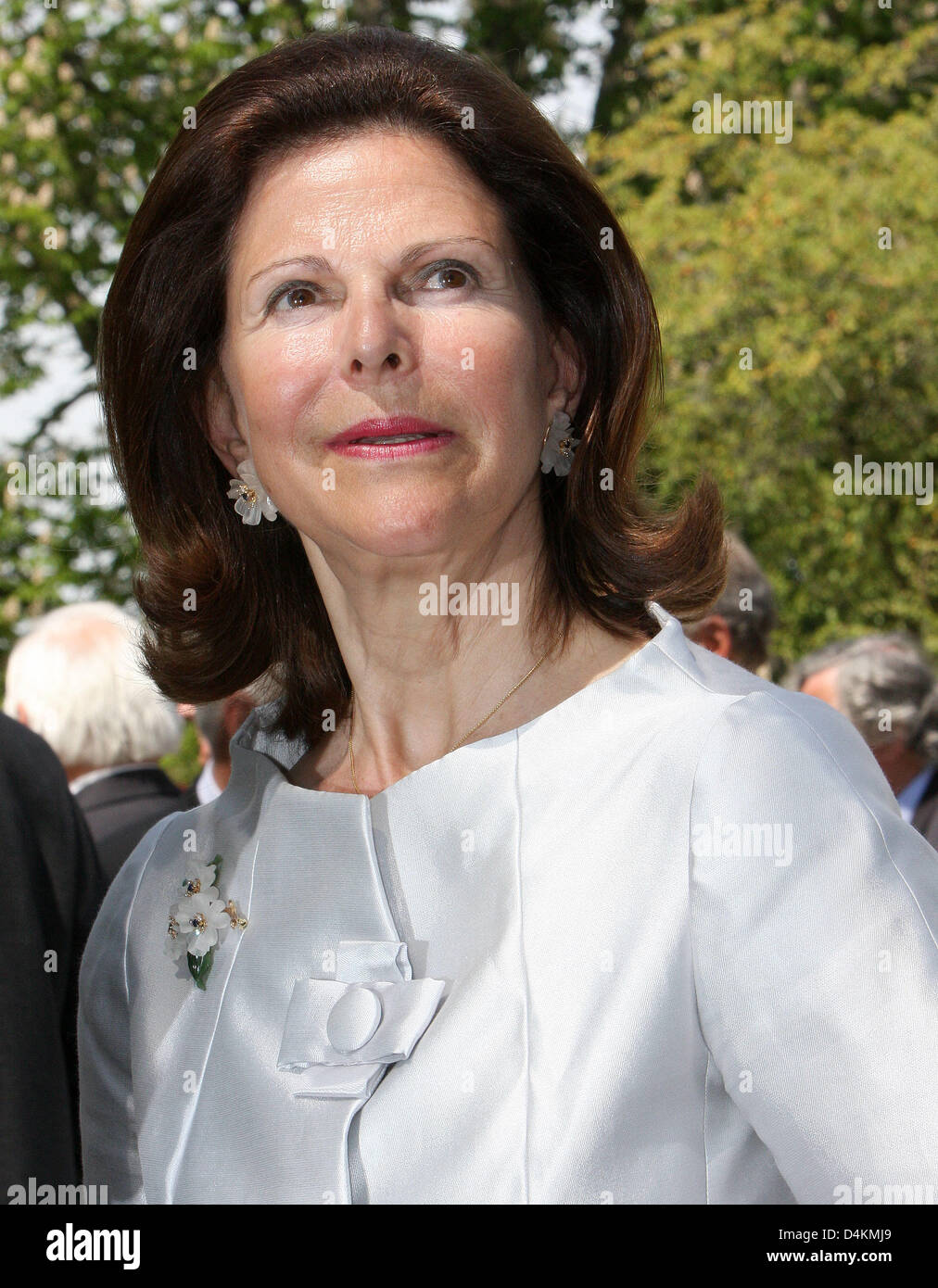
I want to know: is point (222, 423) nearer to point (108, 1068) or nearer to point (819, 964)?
point (108, 1068)

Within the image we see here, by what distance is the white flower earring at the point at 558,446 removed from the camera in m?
1.92

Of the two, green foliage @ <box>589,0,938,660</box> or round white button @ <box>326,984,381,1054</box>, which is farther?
green foliage @ <box>589,0,938,660</box>

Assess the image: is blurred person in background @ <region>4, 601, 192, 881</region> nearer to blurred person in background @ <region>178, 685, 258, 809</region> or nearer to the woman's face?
blurred person in background @ <region>178, 685, 258, 809</region>

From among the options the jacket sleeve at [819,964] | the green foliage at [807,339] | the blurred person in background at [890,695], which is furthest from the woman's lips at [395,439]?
the green foliage at [807,339]

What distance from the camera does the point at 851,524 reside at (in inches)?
415

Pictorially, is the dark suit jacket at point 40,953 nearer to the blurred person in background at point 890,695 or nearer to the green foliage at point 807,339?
the blurred person in background at point 890,695

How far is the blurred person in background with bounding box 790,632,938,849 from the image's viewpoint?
4742mm

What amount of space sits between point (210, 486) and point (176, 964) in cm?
65

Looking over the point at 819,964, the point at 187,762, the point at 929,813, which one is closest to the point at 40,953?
the point at 819,964

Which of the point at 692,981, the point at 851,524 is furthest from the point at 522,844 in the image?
the point at 851,524

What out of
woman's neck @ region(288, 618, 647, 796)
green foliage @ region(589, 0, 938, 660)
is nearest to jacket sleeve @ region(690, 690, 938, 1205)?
woman's neck @ region(288, 618, 647, 796)

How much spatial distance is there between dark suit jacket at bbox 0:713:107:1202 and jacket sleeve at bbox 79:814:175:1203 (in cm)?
30

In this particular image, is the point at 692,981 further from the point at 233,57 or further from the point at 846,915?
the point at 233,57

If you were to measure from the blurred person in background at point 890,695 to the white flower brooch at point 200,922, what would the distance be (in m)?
3.01
